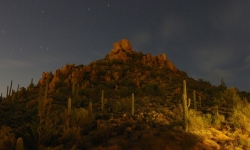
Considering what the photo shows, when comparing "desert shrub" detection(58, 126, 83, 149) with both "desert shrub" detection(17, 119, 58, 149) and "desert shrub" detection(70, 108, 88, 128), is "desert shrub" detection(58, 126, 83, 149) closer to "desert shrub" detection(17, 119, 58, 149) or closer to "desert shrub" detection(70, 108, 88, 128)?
"desert shrub" detection(17, 119, 58, 149)

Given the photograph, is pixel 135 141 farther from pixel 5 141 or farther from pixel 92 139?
pixel 5 141

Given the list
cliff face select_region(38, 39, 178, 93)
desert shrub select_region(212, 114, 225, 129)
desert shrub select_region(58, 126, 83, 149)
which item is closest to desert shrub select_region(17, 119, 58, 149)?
desert shrub select_region(58, 126, 83, 149)

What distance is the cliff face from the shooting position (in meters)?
28.8

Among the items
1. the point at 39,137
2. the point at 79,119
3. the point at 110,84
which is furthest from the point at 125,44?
the point at 39,137

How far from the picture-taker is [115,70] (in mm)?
34875

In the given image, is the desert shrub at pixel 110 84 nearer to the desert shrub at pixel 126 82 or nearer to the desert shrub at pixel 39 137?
the desert shrub at pixel 126 82

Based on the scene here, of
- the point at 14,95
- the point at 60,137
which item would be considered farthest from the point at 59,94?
the point at 60,137

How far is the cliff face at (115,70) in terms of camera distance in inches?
1132

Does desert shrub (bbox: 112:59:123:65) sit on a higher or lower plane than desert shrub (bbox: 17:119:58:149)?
higher

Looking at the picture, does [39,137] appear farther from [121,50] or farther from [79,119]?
[121,50]

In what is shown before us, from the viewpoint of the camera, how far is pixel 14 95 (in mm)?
22438

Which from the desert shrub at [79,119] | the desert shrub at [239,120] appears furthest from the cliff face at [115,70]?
the desert shrub at [239,120]

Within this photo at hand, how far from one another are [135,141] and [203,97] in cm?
1636

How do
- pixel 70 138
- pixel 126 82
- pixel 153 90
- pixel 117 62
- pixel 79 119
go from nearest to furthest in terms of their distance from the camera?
1. pixel 70 138
2. pixel 79 119
3. pixel 153 90
4. pixel 126 82
5. pixel 117 62
